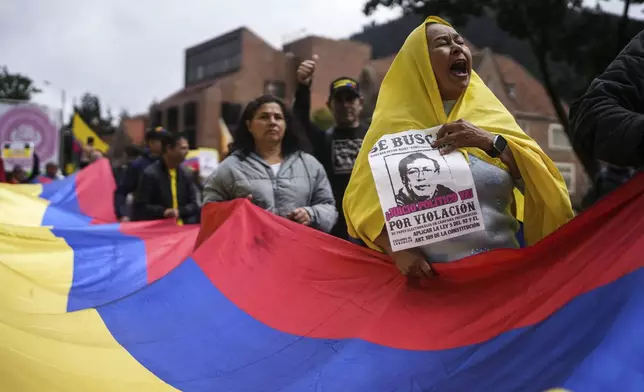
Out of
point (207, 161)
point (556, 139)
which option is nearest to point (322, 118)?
point (556, 139)

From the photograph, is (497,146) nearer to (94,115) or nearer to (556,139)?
(556,139)

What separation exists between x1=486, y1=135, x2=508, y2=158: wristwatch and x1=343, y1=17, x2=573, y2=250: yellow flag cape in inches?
1.2

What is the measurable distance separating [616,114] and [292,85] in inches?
1617

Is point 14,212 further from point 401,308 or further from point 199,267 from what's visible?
point 401,308

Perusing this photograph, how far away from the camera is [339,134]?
4484 millimetres

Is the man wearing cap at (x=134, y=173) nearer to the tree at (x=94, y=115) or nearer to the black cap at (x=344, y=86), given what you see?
the black cap at (x=344, y=86)

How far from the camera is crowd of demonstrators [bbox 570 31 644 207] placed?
1816mm

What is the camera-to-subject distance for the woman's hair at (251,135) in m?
4.05

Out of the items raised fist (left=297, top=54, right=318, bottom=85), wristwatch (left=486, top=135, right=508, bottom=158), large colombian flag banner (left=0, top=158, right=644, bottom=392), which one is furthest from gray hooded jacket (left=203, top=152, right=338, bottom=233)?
wristwatch (left=486, top=135, right=508, bottom=158)

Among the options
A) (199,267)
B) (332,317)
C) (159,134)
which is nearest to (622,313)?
(332,317)

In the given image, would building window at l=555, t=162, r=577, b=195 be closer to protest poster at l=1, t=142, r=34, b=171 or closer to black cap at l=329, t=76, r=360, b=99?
protest poster at l=1, t=142, r=34, b=171

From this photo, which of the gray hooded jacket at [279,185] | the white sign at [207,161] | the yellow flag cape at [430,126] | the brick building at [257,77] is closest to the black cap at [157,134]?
the gray hooded jacket at [279,185]

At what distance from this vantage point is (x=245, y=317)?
2.82 metres

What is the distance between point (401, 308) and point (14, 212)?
473 centimetres
